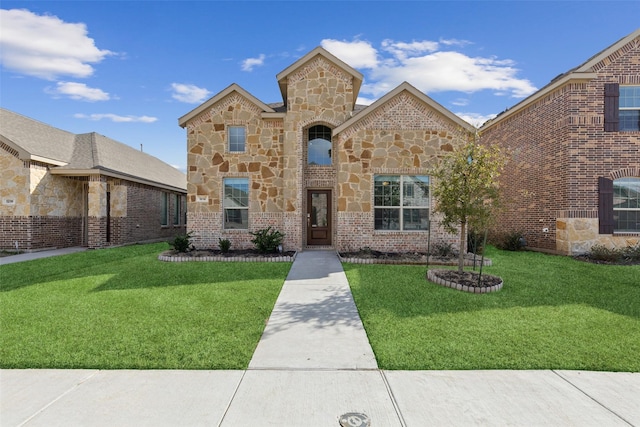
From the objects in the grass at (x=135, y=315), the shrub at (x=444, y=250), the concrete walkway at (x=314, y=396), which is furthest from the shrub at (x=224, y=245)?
the concrete walkway at (x=314, y=396)

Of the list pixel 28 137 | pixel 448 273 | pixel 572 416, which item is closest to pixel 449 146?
pixel 448 273

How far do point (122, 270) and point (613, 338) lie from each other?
36.9ft

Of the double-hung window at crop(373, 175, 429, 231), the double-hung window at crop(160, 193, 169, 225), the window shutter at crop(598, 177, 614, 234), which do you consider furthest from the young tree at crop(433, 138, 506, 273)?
the double-hung window at crop(160, 193, 169, 225)

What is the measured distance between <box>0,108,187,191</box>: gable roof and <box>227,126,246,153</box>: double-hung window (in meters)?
6.27

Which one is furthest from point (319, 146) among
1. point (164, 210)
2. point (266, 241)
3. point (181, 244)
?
point (164, 210)

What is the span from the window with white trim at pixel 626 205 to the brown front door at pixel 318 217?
35.8ft

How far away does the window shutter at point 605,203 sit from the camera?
12.1 meters

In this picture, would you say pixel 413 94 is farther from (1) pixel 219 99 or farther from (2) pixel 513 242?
(2) pixel 513 242

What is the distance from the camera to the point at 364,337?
15.8 ft

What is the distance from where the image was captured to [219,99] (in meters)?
13.1

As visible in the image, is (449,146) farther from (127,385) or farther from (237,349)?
(127,385)

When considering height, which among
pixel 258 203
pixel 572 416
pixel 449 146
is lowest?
pixel 572 416

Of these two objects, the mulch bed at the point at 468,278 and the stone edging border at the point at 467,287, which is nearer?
the stone edging border at the point at 467,287

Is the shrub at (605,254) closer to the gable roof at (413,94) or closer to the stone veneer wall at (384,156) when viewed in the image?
the stone veneer wall at (384,156)
